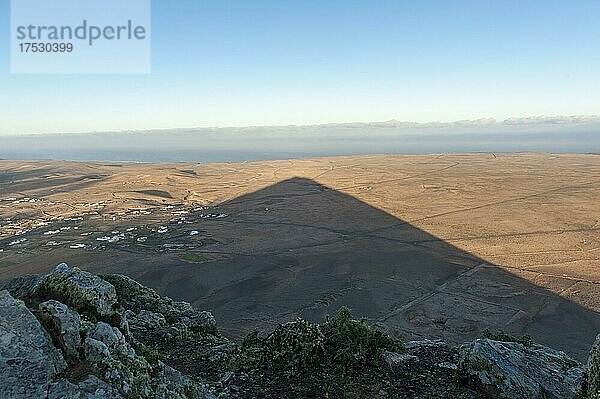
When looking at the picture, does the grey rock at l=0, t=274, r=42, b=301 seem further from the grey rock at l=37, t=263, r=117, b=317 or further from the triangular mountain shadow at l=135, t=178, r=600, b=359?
the triangular mountain shadow at l=135, t=178, r=600, b=359

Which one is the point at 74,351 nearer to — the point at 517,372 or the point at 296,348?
the point at 296,348

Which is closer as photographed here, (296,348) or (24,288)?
(24,288)

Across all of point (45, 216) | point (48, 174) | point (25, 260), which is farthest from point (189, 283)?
point (48, 174)

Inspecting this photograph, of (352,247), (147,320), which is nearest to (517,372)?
A: (147,320)

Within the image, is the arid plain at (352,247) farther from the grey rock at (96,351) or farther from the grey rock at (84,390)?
the grey rock at (84,390)

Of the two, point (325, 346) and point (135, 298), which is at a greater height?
point (325, 346)
